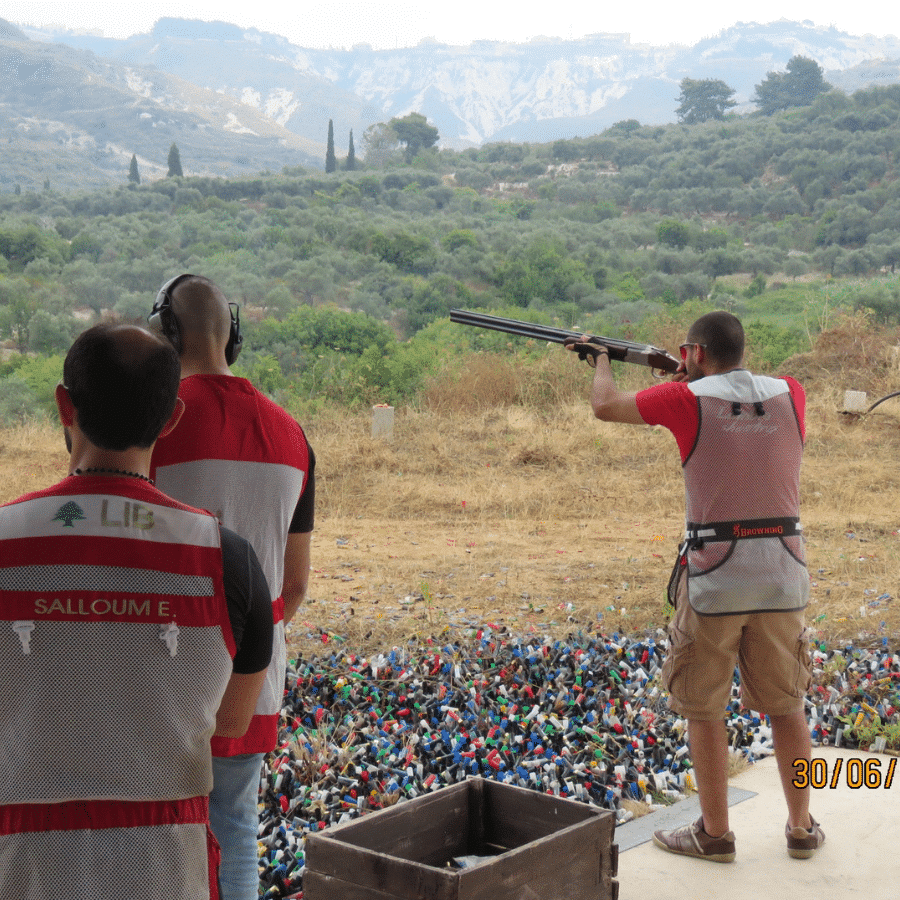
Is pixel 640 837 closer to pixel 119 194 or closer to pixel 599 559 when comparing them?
pixel 599 559

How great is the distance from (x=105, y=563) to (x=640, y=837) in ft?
8.78

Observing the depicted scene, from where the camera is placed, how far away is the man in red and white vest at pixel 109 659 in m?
1.49

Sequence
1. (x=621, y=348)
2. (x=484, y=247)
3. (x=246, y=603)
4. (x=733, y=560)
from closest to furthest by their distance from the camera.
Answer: (x=246, y=603), (x=733, y=560), (x=621, y=348), (x=484, y=247)

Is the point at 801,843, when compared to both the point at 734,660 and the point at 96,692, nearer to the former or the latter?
the point at 734,660

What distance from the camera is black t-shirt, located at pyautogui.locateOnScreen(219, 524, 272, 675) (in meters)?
1.60

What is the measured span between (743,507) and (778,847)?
1.27 metres

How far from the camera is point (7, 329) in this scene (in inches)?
1247

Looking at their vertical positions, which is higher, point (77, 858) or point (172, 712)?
point (172, 712)

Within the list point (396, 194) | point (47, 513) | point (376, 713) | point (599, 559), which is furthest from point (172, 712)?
point (396, 194)

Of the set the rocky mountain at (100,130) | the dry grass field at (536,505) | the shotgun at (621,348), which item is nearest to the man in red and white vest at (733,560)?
the shotgun at (621,348)

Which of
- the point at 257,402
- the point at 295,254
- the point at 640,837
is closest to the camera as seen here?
the point at 257,402

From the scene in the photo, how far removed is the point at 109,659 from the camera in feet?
4.94
